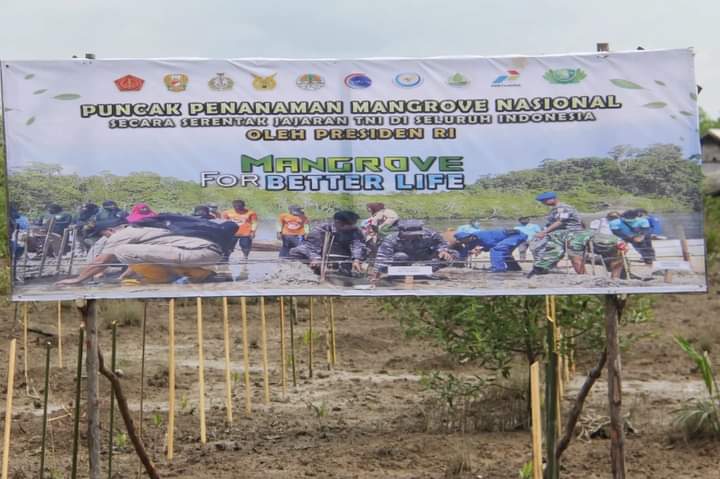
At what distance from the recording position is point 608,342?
21.8ft

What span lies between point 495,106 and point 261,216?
4.98 feet

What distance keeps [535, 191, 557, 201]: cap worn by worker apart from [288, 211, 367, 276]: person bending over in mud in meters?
1.06

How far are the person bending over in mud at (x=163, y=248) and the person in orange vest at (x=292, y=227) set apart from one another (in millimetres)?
283

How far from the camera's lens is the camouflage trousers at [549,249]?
21.6 ft

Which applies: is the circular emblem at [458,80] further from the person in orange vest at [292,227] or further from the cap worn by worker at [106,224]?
the cap worn by worker at [106,224]

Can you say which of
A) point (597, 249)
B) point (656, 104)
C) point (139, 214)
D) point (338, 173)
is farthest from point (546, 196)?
point (139, 214)

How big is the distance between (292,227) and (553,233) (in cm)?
153

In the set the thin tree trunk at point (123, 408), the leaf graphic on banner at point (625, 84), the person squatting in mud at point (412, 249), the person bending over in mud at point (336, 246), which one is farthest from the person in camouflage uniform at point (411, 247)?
the thin tree trunk at point (123, 408)

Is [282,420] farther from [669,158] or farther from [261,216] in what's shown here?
[669,158]

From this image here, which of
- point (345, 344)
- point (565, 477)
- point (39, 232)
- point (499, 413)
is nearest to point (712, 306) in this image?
point (345, 344)

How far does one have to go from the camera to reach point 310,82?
664cm

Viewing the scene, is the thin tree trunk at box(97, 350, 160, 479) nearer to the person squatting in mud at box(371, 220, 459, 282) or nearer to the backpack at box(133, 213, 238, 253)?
the backpack at box(133, 213, 238, 253)

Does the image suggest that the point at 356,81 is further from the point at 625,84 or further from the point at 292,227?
the point at 625,84

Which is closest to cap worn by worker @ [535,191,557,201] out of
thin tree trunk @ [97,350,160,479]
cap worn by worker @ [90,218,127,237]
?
cap worn by worker @ [90,218,127,237]
